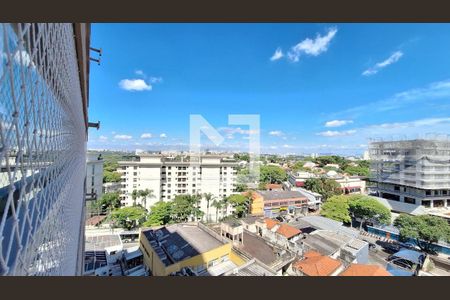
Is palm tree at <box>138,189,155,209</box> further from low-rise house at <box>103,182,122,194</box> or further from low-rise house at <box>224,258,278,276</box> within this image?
low-rise house at <box>224,258,278,276</box>

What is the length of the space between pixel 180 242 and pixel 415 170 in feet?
26.4

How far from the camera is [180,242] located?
3977 mm

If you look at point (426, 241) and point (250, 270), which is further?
point (426, 241)

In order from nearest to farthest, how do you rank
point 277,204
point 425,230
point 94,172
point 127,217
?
point 425,230
point 94,172
point 127,217
point 277,204

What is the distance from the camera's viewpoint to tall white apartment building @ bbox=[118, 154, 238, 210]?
26.9 ft

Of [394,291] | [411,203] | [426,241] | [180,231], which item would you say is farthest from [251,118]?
[411,203]

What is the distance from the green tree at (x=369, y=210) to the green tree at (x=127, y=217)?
20.0 ft

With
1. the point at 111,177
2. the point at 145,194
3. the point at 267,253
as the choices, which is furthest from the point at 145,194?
the point at 267,253

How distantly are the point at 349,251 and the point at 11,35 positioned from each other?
5228 millimetres

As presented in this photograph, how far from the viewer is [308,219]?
21.9 feet

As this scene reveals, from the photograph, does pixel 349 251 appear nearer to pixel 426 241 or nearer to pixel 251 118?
pixel 426 241

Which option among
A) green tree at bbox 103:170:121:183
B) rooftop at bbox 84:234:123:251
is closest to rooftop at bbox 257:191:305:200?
rooftop at bbox 84:234:123:251

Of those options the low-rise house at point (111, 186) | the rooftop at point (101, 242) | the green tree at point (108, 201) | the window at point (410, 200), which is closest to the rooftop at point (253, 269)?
the rooftop at point (101, 242)

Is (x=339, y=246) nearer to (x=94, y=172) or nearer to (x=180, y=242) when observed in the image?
(x=180, y=242)
